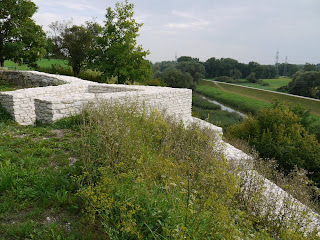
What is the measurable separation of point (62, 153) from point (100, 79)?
13258mm

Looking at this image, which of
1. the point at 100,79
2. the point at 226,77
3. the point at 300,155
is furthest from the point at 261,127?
the point at 226,77

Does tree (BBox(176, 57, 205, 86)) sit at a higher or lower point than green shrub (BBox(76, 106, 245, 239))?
higher

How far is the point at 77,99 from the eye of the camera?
7066 mm

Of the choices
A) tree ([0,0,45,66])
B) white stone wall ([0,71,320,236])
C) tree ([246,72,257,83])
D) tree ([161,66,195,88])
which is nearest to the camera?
white stone wall ([0,71,320,236])

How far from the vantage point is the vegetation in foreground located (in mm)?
2355

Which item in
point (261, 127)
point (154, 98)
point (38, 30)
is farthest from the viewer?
point (38, 30)

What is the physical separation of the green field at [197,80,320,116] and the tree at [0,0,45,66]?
26.6 m

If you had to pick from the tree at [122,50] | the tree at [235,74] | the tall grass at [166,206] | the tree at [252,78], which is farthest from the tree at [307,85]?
the tall grass at [166,206]

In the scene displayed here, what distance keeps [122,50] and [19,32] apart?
6897 mm

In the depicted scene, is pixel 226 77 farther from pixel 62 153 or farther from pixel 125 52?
pixel 62 153

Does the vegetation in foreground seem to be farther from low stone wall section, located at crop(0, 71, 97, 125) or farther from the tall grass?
low stone wall section, located at crop(0, 71, 97, 125)

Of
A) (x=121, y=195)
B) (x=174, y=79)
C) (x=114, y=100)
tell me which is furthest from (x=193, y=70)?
(x=121, y=195)

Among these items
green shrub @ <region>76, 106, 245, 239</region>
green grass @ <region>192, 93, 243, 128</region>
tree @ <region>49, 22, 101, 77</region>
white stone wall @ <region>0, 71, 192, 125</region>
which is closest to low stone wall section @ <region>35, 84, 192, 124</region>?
white stone wall @ <region>0, 71, 192, 125</region>

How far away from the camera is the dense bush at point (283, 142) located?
1275 centimetres
